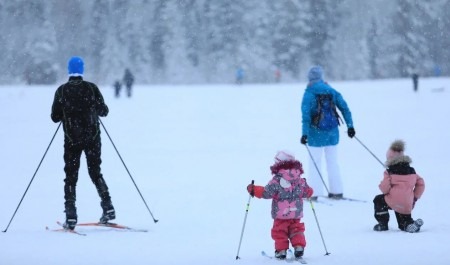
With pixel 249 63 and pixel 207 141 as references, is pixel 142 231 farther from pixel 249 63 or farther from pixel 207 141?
pixel 249 63

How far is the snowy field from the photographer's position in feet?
18.0

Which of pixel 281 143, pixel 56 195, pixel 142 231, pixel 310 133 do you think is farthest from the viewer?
pixel 281 143

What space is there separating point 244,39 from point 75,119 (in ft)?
169

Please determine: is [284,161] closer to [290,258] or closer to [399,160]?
[290,258]

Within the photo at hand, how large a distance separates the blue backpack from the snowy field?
26.0 inches

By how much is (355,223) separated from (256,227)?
3.53ft

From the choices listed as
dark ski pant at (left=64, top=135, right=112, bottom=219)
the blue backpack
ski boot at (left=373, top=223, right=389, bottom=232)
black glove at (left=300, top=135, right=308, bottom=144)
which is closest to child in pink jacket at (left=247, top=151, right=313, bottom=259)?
ski boot at (left=373, top=223, right=389, bottom=232)

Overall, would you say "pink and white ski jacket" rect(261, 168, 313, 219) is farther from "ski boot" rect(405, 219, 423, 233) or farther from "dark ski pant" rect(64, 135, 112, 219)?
"dark ski pant" rect(64, 135, 112, 219)

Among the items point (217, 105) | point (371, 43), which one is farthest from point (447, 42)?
point (217, 105)

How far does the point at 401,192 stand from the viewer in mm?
5961

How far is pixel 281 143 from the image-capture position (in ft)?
59.7

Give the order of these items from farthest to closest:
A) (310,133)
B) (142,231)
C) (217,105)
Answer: (217,105) < (310,133) < (142,231)

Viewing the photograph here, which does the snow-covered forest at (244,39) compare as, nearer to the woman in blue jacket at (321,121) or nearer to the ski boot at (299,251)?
the woman in blue jacket at (321,121)

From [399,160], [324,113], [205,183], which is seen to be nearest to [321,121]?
[324,113]
